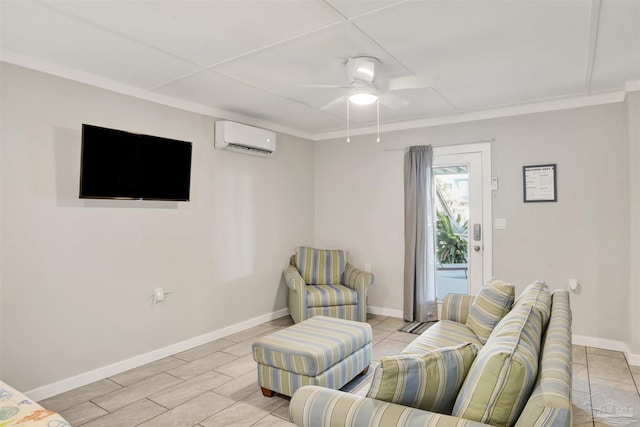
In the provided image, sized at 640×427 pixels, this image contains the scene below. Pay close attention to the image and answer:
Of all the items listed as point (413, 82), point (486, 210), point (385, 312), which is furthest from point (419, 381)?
point (385, 312)

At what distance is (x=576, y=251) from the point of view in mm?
3852

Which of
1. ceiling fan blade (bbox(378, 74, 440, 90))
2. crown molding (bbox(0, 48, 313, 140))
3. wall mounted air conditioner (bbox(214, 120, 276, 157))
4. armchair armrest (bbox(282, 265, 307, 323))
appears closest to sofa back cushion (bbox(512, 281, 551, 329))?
ceiling fan blade (bbox(378, 74, 440, 90))

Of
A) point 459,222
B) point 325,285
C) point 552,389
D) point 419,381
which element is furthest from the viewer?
point 325,285

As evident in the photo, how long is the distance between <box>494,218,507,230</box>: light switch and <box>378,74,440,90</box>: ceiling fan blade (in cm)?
223

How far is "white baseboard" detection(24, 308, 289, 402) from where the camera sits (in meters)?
2.87

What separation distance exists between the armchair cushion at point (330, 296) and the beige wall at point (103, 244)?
779 mm

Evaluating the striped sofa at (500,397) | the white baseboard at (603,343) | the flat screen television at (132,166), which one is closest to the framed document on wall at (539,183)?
the white baseboard at (603,343)

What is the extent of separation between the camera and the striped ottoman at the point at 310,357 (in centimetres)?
259

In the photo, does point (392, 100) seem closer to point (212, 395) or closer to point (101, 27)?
point (101, 27)

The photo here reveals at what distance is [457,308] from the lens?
3281 mm

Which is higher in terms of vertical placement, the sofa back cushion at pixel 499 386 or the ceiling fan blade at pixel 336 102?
the ceiling fan blade at pixel 336 102

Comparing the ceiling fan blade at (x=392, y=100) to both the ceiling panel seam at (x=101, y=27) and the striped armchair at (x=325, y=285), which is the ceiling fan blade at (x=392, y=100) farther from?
the striped armchair at (x=325, y=285)

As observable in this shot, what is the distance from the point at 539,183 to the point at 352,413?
3571mm

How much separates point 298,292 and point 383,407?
2.93 m
